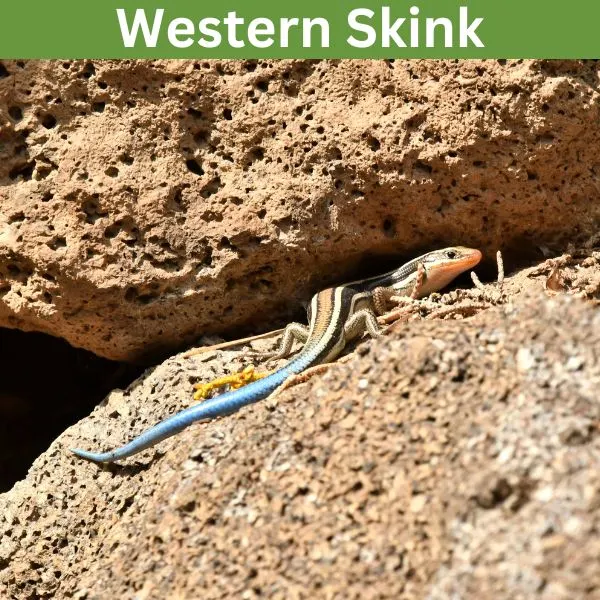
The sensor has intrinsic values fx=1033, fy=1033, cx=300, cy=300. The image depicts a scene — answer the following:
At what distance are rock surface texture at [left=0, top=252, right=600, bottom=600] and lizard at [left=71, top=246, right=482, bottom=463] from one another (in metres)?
0.91

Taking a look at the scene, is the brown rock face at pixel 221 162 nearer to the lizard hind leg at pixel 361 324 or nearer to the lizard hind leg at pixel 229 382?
the lizard hind leg at pixel 361 324

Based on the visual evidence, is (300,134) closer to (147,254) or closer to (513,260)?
(147,254)

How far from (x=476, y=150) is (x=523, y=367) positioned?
91.8 inches

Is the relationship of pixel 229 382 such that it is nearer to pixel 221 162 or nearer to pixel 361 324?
pixel 361 324

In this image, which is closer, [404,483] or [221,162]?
[404,483]

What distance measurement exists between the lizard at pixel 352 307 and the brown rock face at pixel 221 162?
30 centimetres

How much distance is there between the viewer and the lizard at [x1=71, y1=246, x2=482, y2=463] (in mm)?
4968

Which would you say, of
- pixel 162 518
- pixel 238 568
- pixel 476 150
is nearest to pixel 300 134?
pixel 476 150

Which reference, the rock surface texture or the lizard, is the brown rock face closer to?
the lizard

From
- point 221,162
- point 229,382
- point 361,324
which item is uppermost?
point 221,162

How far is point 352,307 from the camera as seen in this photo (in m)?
5.48

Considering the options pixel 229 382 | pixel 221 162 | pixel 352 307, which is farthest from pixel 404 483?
pixel 221 162

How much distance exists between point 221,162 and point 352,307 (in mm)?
1025

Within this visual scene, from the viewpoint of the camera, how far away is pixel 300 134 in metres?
5.27
